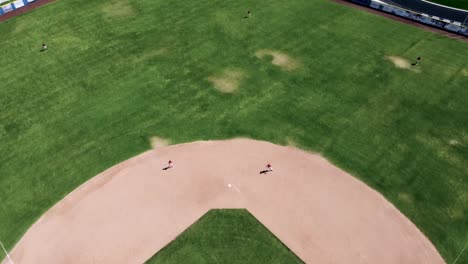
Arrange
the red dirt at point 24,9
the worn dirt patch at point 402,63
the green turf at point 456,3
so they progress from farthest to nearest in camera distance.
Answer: the green turf at point 456,3
the red dirt at point 24,9
the worn dirt patch at point 402,63

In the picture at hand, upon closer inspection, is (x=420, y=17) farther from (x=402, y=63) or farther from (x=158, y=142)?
(x=158, y=142)

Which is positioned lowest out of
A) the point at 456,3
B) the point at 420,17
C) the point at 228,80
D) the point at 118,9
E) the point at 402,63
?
the point at 402,63

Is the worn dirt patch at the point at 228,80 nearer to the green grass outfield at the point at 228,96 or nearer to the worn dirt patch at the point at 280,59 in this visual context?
the green grass outfield at the point at 228,96

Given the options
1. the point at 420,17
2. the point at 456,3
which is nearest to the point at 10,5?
the point at 420,17

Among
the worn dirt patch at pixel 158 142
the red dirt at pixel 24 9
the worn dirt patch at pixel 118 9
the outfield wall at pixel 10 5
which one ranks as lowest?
the worn dirt patch at pixel 158 142

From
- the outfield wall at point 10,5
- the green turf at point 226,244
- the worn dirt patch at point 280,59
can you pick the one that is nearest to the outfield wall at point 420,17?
the worn dirt patch at point 280,59

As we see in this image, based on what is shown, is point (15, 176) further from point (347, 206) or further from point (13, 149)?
point (347, 206)

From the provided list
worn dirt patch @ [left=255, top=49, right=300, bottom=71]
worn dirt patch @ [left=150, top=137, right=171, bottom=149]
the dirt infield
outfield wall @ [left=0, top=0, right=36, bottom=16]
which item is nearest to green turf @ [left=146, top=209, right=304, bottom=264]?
the dirt infield
